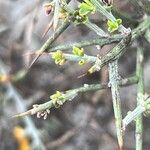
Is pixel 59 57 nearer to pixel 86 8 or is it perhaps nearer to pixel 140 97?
pixel 86 8

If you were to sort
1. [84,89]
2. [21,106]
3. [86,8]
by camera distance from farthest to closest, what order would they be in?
[21,106] → [84,89] → [86,8]

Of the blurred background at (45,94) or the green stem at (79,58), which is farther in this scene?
the blurred background at (45,94)

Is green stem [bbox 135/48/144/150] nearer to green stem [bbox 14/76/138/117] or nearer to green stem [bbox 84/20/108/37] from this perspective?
green stem [bbox 14/76/138/117]

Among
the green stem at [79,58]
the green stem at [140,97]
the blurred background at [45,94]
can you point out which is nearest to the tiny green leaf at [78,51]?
the green stem at [79,58]

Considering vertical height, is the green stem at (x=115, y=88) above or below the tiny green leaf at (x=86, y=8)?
below

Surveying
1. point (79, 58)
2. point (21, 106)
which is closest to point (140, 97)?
point (79, 58)

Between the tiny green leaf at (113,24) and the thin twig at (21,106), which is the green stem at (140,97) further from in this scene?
the thin twig at (21,106)

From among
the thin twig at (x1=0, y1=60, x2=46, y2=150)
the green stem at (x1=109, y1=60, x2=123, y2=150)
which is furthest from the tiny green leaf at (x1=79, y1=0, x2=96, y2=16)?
the thin twig at (x1=0, y1=60, x2=46, y2=150)

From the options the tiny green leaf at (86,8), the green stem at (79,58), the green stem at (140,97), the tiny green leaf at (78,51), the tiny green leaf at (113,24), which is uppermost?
the tiny green leaf at (86,8)
